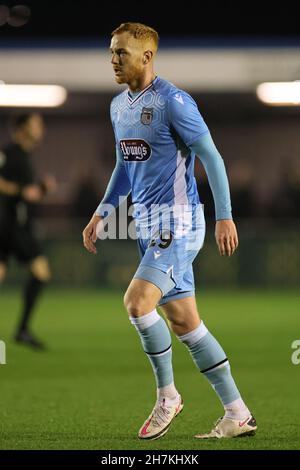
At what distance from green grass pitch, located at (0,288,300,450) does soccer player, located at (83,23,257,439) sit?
0.22 metres

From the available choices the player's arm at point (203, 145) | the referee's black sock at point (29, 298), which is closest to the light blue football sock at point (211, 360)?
the player's arm at point (203, 145)

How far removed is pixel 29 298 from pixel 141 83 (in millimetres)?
5088

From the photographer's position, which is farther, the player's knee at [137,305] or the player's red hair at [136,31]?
the player's red hair at [136,31]

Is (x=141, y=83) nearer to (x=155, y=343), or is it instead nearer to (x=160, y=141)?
(x=160, y=141)

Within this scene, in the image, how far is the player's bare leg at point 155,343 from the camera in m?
5.31

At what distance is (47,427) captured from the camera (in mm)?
5930

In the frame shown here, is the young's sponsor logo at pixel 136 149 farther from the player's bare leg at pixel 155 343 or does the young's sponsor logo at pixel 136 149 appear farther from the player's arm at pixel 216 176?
the player's bare leg at pixel 155 343

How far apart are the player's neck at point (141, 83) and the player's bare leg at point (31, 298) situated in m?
4.89

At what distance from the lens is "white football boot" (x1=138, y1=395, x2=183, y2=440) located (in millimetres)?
5477

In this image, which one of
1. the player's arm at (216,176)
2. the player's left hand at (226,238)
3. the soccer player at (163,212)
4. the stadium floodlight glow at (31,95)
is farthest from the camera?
the stadium floodlight glow at (31,95)

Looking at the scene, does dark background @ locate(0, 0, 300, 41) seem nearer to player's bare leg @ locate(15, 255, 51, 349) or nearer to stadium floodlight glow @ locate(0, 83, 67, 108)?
stadium floodlight glow @ locate(0, 83, 67, 108)

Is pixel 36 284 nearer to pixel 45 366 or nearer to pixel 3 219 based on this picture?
pixel 3 219

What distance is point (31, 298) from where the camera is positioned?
33.8ft

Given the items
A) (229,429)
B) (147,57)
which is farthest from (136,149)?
(229,429)
